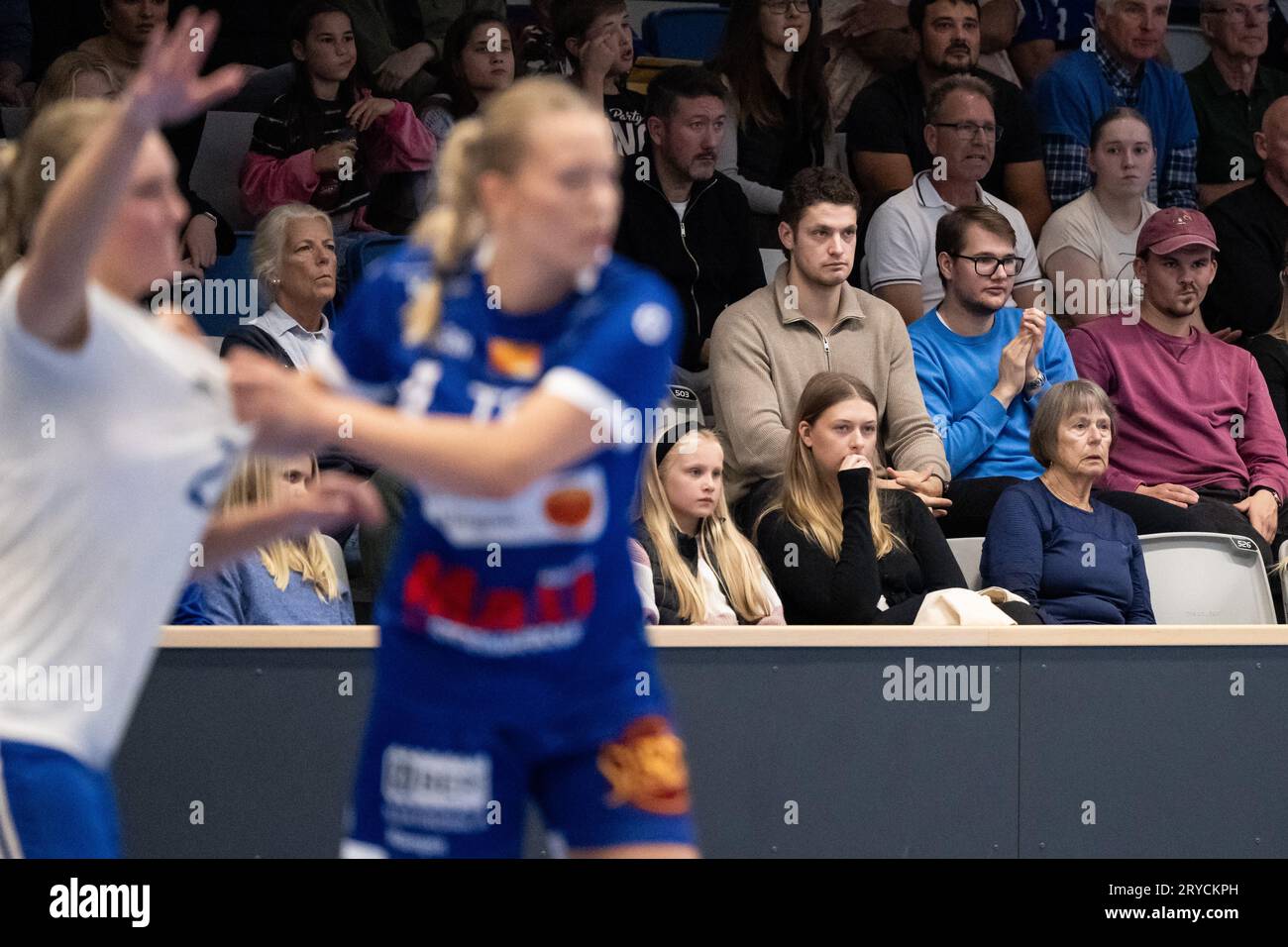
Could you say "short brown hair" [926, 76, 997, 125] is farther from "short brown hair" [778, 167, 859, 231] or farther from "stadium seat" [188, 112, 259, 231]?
"stadium seat" [188, 112, 259, 231]

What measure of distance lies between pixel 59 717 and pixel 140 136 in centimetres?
73

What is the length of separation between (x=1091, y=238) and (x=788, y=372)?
61.2 inches

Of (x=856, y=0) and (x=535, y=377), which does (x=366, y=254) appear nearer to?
(x=856, y=0)

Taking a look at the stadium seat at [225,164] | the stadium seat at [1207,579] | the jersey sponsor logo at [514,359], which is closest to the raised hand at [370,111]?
the stadium seat at [225,164]

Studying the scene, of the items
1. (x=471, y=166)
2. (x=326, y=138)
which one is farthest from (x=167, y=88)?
(x=326, y=138)

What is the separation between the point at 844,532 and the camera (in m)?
4.74

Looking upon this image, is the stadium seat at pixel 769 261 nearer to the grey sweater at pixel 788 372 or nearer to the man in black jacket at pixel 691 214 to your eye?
the man in black jacket at pixel 691 214

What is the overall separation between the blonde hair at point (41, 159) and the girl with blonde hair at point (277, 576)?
6.68 feet

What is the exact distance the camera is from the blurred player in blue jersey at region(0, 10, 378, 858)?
2129 millimetres

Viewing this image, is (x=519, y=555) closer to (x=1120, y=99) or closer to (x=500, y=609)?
(x=500, y=609)

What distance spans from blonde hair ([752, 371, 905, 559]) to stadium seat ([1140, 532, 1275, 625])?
0.89 metres

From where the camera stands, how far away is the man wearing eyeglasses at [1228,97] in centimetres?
690

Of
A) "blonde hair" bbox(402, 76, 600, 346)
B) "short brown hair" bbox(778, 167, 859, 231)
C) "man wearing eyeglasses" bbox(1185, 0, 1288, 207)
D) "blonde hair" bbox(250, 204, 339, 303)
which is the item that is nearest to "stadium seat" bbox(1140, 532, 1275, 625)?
"short brown hair" bbox(778, 167, 859, 231)
